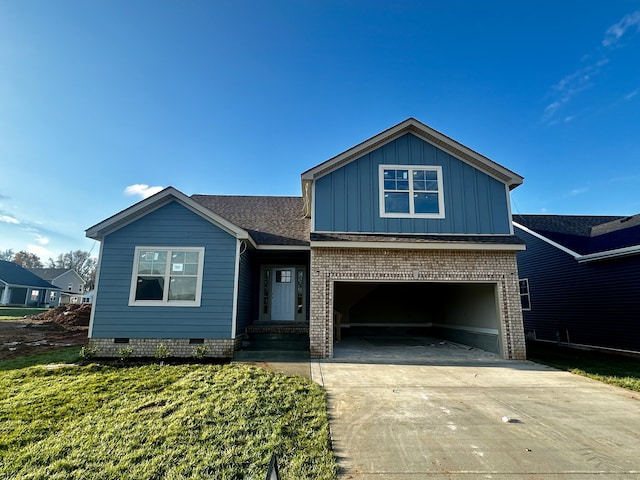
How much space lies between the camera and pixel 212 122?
1255cm

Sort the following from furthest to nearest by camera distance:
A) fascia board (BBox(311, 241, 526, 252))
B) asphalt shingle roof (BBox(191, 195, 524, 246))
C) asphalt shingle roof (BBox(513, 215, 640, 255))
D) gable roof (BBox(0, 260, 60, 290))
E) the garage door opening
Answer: gable roof (BBox(0, 260, 60, 290))
the garage door opening
asphalt shingle roof (BBox(513, 215, 640, 255))
asphalt shingle roof (BBox(191, 195, 524, 246))
fascia board (BBox(311, 241, 526, 252))

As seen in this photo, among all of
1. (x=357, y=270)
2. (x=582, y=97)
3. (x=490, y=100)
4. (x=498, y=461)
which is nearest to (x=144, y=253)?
(x=357, y=270)

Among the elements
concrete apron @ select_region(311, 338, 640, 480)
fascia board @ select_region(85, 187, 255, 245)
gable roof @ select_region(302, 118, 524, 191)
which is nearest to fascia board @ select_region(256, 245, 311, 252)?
fascia board @ select_region(85, 187, 255, 245)

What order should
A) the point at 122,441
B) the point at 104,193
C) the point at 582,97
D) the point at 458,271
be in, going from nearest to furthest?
the point at 122,441 → the point at 458,271 → the point at 582,97 → the point at 104,193

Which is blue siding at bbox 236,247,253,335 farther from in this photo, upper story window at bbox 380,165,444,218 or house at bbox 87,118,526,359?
upper story window at bbox 380,165,444,218

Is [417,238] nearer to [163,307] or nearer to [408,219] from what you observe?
[408,219]

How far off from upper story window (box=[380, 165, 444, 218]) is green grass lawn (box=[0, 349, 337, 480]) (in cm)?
565

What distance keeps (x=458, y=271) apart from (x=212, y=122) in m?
10.5

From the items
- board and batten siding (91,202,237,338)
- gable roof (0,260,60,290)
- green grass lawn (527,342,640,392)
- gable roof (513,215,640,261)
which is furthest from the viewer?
gable roof (0,260,60,290)

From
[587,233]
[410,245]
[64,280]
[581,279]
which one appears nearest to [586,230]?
[587,233]

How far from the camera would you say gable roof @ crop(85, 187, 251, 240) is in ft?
28.4

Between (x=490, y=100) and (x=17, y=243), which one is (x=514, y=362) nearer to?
(x=490, y=100)

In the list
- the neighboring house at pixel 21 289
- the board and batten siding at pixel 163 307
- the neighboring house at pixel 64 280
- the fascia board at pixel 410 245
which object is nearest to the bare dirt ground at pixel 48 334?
the board and batten siding at pixel 163 307

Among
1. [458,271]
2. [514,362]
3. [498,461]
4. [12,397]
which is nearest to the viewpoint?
[498,461]
